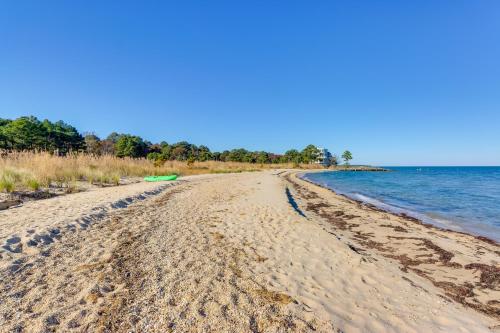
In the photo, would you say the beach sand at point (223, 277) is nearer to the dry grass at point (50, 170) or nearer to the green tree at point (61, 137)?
the dry grass at point (50, 170)

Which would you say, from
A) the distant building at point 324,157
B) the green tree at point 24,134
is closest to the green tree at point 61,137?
the green tree at point 24,134

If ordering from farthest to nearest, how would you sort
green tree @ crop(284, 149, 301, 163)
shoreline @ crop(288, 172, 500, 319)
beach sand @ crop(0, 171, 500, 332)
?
green tree @ crop(284, 149, 301, 163) → shoreline @ crop(288, 172, 500, 319) → beach sand @ crop(0, 171, 500, 332)

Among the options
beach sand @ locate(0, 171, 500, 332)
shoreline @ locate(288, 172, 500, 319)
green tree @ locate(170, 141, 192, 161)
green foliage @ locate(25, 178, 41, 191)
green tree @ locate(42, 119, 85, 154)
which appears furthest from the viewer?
green tree @ locate(170, 141, 192, 161)

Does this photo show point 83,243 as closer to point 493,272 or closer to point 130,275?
point 130,275

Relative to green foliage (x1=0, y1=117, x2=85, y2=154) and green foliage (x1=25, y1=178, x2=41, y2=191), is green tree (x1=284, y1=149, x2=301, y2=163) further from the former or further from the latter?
green foliage (x1=25, y1=178, x2=41, y2=191)

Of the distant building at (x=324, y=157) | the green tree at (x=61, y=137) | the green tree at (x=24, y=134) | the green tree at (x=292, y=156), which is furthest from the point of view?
the distant building at (x=324, y=157)

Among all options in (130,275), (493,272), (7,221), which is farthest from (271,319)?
(7,221)

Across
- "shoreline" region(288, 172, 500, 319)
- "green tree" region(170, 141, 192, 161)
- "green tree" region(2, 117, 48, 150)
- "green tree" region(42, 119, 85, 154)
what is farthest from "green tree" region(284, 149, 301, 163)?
"shoreline" region(288, 172, 500, 319)

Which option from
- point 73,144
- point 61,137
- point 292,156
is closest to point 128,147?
point 73,144

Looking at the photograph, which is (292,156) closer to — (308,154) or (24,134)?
(308,154)

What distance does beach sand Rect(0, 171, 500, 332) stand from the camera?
264 centimetres

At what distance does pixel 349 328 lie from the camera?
2738 mm

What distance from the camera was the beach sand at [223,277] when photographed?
2637 millimetres

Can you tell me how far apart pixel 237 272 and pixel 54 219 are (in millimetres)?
4442
